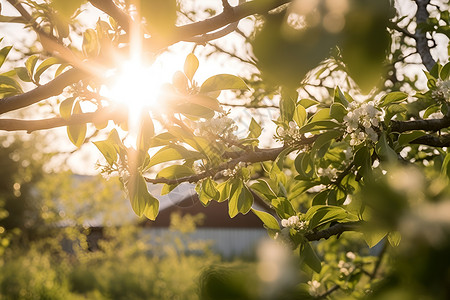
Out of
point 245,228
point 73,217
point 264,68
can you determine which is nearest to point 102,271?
point 73,217

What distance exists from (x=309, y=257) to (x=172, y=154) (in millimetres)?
500

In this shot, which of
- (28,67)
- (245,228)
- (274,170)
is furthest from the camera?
(245,228)

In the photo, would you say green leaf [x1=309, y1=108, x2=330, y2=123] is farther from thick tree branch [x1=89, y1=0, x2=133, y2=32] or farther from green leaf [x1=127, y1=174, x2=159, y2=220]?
thick tree branch [x1=89, y1=0, x2=133, y2=32]

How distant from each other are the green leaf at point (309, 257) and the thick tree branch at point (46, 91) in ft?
2.57

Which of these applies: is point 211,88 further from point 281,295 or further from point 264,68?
point 281,295

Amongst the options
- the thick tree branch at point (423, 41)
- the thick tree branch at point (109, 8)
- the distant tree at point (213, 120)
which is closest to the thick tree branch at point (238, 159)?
the distant tree at point (213, 120)

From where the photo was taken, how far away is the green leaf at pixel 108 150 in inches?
55.7

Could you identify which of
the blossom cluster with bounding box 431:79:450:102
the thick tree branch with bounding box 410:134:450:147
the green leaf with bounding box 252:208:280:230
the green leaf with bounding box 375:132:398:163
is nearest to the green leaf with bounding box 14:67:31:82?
the green leaf with bounding box 252:208:280:230

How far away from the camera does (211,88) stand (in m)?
1.29

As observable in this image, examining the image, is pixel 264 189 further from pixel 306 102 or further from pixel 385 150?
pixel 385 150

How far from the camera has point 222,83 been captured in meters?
1.28

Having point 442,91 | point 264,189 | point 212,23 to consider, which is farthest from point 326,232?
point 212,23

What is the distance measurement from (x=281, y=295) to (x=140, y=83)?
928 millimetres

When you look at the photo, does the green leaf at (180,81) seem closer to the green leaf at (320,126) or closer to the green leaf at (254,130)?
the green leaf at (320,126)
